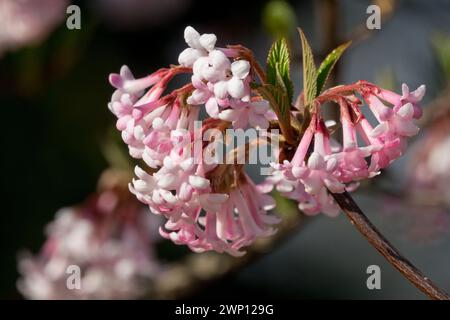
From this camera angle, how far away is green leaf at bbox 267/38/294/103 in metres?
0.74

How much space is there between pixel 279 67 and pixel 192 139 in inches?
3.8

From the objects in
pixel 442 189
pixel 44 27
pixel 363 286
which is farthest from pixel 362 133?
pixel 363 286

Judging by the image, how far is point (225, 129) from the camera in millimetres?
756

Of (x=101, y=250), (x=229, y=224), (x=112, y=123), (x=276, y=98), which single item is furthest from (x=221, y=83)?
(x=112, y=123)

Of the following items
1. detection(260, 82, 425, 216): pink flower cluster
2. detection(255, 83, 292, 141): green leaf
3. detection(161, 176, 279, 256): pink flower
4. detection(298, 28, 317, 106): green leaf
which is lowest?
detection(161, 176, 279, 256): pink flower

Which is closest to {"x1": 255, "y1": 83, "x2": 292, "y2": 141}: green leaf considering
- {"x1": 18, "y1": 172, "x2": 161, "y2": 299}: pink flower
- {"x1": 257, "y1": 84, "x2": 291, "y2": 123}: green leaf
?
{"x1": 257, "y1": 84, "x2": 291, "y2": 123}: green leaf

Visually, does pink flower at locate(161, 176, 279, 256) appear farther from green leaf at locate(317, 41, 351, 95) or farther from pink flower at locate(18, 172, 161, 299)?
pink flower at locate(18, 172, 161, 299)

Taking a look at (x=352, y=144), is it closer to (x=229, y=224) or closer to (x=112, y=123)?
(x=229, y=224)

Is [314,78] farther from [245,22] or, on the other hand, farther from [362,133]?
[245,22]

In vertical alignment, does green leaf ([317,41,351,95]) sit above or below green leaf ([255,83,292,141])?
above

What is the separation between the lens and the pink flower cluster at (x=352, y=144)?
27.8 inches

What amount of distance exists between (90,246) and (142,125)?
0.88 metres

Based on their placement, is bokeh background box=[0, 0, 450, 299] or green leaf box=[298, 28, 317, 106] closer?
green leaf box=[298, 28, 317, 106]

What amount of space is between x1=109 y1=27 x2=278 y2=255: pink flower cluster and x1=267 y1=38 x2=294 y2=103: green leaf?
1.1 inches
